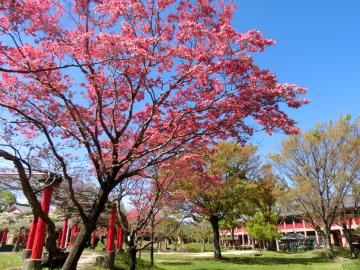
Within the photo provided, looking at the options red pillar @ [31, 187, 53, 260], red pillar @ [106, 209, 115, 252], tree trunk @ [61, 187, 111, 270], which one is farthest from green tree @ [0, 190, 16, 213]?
tree trunk @ [61, 187, 111, 270]

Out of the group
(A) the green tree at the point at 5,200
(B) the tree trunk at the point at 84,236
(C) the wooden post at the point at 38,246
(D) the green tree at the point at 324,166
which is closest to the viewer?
(B) the tree trunk at the point at 84,236

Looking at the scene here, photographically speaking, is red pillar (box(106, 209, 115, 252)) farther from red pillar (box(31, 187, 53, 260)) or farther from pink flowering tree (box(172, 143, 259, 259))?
pink flowering tree (box(172, 143, 259, 259))

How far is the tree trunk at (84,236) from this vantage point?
6.69 m

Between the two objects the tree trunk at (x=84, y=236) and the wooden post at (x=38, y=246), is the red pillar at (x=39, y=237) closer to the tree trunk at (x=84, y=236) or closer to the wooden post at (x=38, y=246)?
the wooden post at (x=38, y=246)

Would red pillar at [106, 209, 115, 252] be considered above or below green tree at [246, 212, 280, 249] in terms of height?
below

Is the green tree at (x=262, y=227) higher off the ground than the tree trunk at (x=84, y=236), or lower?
higher

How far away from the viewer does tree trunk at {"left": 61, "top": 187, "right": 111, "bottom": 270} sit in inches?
263

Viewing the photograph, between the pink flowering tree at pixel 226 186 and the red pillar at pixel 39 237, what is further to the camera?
the pink flowering tree at pixel 226 186

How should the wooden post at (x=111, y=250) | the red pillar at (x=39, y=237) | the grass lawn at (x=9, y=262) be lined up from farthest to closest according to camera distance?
1. the wooden post at (x=111, y=250)
2. the grass lawn at (x=9, y=262)
3. the red pillar at (x=39, y=237)

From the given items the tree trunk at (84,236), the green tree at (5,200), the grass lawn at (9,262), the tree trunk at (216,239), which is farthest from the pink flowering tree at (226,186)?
the green tree at (5,200)

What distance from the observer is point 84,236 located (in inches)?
270

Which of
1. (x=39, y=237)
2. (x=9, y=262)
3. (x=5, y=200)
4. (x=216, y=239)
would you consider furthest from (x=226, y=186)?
(x=5, y=200)

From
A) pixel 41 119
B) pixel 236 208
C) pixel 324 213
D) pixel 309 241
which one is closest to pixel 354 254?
pixel 324 213

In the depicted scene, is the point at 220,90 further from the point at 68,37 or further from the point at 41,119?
the point at 41,119
